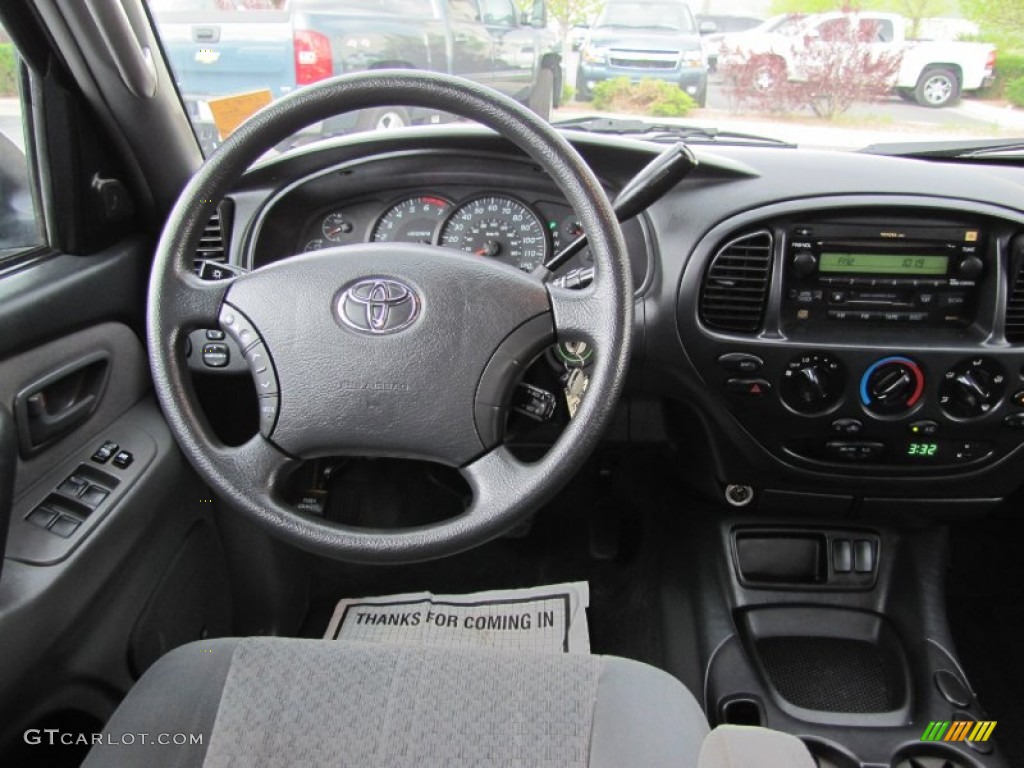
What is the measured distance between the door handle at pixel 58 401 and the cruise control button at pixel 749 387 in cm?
106

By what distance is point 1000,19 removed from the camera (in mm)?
1515

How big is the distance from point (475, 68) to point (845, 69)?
0.70 metres

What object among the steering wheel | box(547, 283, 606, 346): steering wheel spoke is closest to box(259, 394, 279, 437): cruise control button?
the steering wheel

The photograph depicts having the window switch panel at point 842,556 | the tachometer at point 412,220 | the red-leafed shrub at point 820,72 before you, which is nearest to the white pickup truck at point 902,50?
the red-leafed shrub at point 820,72

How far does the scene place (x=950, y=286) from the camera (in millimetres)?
1459

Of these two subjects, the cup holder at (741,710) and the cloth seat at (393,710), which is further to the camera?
the cup holder at (741,710)

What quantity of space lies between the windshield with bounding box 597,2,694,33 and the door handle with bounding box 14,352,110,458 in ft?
3.74

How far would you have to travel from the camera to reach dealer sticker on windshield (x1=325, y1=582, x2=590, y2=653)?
1.85 metres

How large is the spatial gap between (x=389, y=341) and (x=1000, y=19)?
126 centimetres

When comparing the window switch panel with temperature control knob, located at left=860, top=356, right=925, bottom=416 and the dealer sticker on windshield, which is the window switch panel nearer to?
temperature control knob, located at left=860, top=356, right=925, bottom=416

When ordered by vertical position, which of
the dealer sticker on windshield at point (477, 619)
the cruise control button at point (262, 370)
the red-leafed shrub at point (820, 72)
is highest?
the red-leafed shrub at point (820, 72)

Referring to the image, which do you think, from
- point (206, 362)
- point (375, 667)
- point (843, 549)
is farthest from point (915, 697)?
point (206, 362)

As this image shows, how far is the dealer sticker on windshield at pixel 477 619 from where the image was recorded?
185 cm

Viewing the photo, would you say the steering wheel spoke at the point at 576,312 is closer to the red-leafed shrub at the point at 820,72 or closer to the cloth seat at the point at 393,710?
the cloth seat at the point at 393,710
